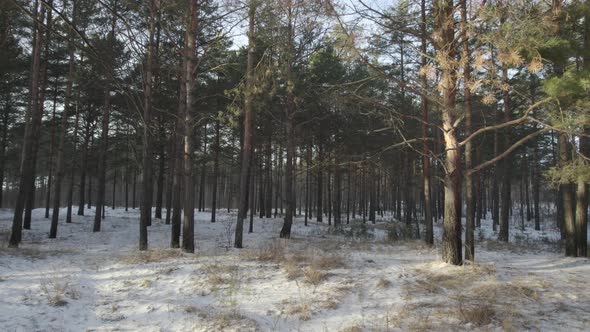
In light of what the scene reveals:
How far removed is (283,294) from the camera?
22.9 ft

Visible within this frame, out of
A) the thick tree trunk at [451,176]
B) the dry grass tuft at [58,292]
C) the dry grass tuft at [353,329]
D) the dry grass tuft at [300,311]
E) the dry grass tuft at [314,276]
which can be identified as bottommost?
the dry grass tuft at [353,329]

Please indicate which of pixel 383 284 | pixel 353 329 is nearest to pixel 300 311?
pixel 353 329

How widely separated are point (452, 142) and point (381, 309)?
4.47 metres

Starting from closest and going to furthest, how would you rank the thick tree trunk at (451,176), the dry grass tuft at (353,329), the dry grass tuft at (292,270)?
the dry grass tuft at (353,329) < the dry grass tuft at (292,270) < the thick tree trunk at (451,176)

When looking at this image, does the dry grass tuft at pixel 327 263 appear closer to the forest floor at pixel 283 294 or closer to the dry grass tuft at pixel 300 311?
the forest floor at pixel 283 294

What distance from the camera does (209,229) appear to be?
22.0 metres

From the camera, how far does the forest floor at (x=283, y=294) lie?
5773 millimetres

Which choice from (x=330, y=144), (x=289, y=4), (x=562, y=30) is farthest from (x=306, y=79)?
(x=562, y=30)

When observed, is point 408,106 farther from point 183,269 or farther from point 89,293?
point 89,293

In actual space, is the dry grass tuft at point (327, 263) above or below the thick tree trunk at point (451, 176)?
below

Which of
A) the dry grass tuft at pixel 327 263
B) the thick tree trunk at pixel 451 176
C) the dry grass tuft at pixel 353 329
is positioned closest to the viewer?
the dry grass tuft at pixel 353 329

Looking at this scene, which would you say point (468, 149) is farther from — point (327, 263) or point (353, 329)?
point (353, 329)

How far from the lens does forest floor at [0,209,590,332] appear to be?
5.77 metres

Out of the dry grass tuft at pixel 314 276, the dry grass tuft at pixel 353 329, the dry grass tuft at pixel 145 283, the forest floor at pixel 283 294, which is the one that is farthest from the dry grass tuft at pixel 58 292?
the dry grass tuft at pixel 353 329
